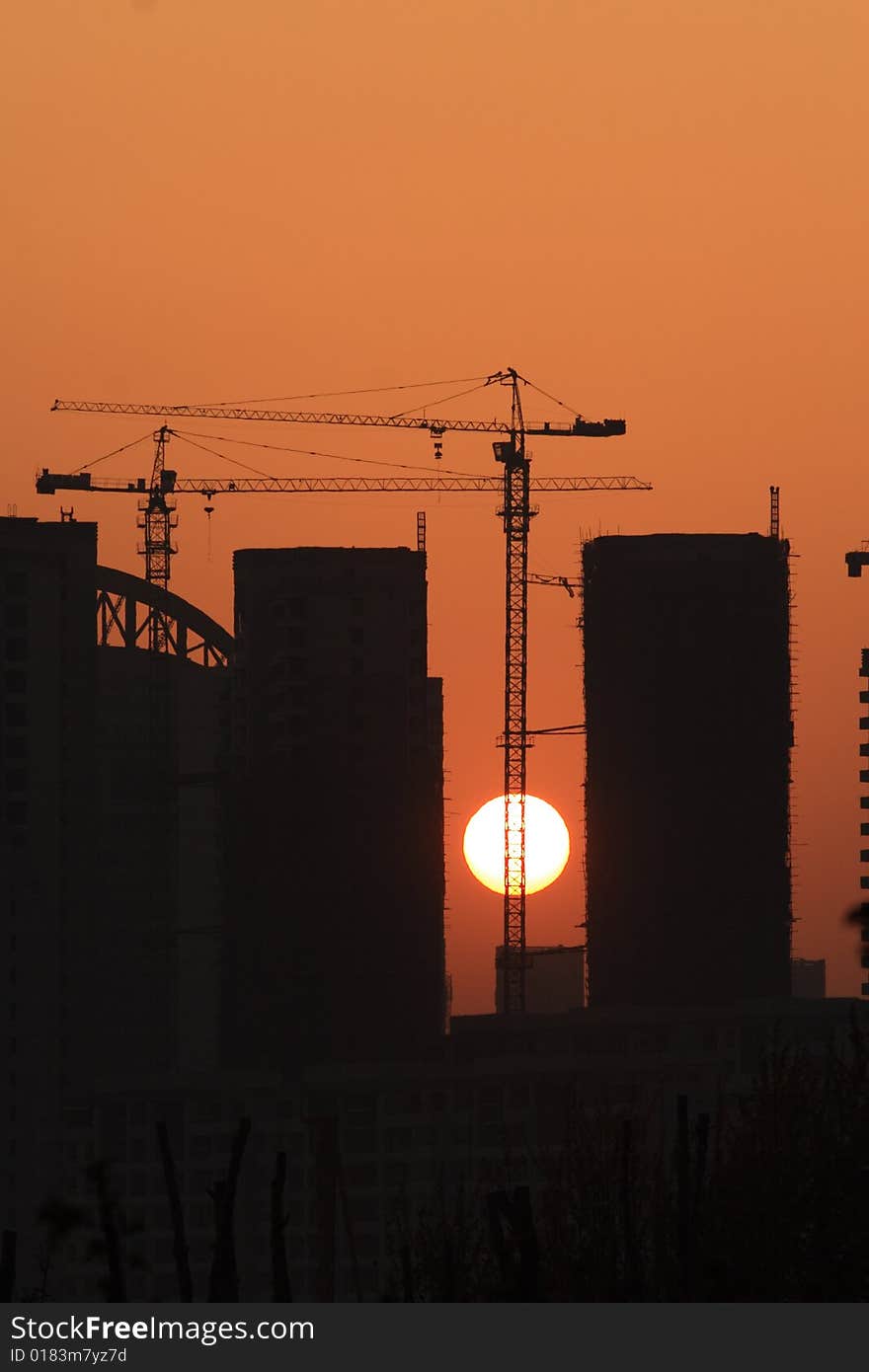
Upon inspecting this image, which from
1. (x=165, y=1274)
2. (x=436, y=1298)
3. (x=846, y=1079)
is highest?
(x=846, y=1079)

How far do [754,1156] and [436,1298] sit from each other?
822 cm
